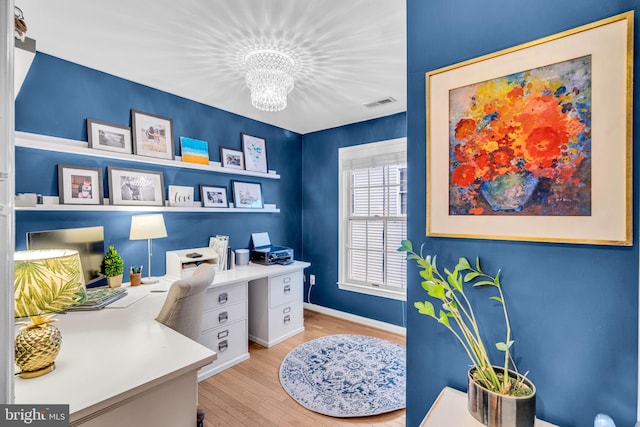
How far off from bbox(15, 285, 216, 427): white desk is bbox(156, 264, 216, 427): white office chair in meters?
0.07

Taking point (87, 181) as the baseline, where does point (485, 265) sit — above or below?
below

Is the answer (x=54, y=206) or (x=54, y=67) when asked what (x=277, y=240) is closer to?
(x=54, y=206)

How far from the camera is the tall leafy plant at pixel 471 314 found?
929 millimetres

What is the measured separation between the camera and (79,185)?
223 cm

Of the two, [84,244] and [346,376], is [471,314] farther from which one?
[84,244]

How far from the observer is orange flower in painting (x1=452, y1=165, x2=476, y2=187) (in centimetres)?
111

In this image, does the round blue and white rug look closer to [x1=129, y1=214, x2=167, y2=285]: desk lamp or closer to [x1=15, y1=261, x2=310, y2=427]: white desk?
[x1=15, y1=261, x2=310, y2=427]: white desk

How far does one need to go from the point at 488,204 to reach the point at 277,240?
10.2 feet

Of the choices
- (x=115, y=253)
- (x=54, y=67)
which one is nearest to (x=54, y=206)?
(x=115, y=253)

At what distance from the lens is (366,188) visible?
3.66m

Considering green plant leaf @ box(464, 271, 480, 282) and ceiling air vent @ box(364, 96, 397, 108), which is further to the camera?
ceiling air vent @ box(364, 96, 397, 108)

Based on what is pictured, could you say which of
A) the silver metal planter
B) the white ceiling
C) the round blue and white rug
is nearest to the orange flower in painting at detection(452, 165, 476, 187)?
the silver metal planter

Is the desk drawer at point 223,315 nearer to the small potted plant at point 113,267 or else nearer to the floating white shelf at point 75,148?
the small potted plant at point 113,267

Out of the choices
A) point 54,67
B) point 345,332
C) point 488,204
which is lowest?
point 345,332
